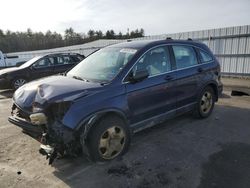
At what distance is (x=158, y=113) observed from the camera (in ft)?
14.1

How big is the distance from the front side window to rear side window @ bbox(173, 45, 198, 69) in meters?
0.29

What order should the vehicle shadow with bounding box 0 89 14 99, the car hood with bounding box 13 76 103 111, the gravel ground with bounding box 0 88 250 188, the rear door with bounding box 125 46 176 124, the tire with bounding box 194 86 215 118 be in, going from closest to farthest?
the gravel ground with bounding box 0 88 250 188 → the car hood with bounding box 13 76 103 111 → the rear door with bounding box 125 46 176 124 → the tire with bounding box 194 86 215 118 → the vehicle shadow with bounding box 0 89 14 99

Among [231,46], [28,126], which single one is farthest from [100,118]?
[231,46]

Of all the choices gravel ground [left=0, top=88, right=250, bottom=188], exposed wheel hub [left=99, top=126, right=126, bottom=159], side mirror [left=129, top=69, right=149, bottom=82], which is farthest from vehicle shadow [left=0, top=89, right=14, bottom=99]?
side mirror [left=129, top=69, right=149, bottom=82]

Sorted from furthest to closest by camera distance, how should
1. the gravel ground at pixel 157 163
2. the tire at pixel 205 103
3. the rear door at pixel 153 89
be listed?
1. the tire at pixel 205 103
2. the rear door at pixel 153 89
3. the gravel ground at pixel 157 163

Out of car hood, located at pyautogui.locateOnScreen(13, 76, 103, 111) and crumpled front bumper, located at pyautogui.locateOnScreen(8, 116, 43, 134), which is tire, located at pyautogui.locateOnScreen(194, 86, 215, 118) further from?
crumpled front bumper, located at pyautogui.locateOnScreen(8, 116, 43, 134)

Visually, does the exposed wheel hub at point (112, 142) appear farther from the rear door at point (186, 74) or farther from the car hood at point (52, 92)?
the rear door at point (186, 74)

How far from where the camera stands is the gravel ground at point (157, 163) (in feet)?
10.3

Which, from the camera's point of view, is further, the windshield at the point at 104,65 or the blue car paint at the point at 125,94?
the windshield at the point at 104,65

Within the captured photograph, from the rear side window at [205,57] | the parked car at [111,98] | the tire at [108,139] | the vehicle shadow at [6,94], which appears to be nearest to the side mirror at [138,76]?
the parked car at [111,98]

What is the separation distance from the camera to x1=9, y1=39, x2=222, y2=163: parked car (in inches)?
126

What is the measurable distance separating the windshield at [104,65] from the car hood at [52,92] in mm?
296

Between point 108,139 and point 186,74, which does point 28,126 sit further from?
point 186,74

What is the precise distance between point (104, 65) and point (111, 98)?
37.7 inches
